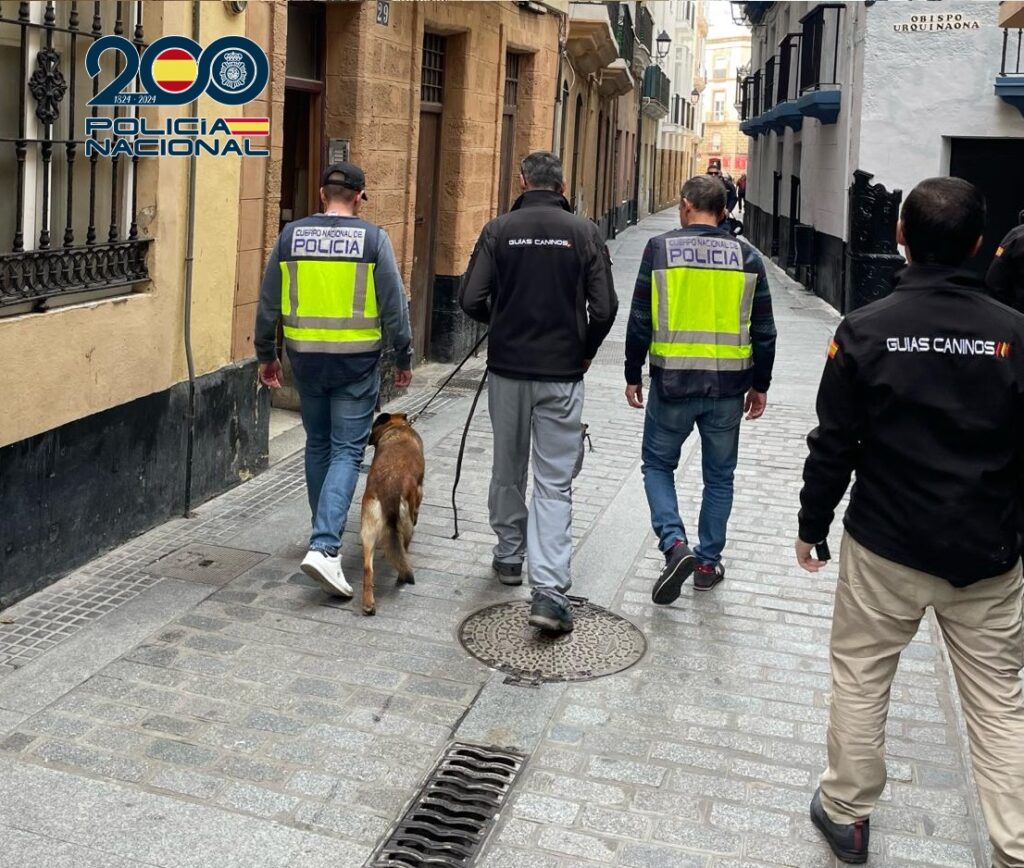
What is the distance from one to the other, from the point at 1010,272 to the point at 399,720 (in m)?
3.47

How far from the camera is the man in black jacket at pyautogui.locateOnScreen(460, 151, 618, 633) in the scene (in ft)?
18.0

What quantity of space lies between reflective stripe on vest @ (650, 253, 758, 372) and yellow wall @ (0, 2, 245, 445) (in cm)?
255

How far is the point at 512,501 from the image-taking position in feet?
19.7

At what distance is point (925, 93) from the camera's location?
16.0m

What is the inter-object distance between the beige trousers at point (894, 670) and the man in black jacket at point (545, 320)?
6.29ft

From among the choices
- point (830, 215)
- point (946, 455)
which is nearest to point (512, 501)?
point (946, 455)

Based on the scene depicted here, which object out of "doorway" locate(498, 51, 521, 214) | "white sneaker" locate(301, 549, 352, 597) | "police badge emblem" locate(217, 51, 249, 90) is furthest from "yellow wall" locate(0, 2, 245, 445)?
"doorway" locate(498, 51, 521, 214)

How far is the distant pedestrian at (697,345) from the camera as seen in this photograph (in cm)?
563

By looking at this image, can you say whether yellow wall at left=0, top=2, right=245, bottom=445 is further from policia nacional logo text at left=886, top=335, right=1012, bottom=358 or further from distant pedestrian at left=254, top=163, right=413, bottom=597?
policia nacional logo text at left=886, top=335, right=1012, bottom=358

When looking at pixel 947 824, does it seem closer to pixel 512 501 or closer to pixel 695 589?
pixel 695 589

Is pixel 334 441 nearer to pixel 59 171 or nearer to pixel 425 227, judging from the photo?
pixel 59 171

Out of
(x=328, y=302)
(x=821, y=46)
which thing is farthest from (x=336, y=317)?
(x=821, y=46)

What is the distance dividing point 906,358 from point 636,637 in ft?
7.77

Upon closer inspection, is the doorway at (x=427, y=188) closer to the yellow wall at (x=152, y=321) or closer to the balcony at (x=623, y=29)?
the yellow wall at (x=152, y=321)
